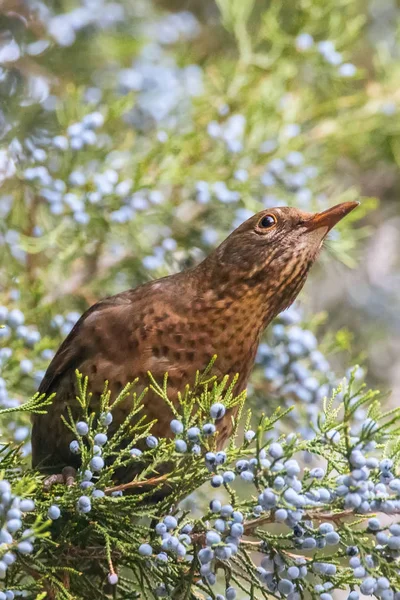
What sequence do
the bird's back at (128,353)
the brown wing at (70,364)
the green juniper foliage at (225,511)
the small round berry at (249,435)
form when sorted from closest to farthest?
the green juniper foliage at (225,511) < the small round berry at (249,435) < the bird's back at (128,353) < the brown wing at (70,364)

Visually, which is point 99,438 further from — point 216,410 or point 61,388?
point 61,388

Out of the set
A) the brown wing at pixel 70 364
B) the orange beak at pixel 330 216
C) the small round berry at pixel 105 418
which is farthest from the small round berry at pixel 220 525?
the orange beak at pixel 330 216

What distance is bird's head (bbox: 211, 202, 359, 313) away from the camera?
7.63ft

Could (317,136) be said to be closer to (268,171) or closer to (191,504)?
(268,171)

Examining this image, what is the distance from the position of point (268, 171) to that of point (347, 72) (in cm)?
52

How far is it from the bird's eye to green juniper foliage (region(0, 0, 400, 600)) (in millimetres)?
497

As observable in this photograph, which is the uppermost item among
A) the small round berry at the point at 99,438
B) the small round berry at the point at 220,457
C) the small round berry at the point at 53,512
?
the small round berry at the point at 99,438

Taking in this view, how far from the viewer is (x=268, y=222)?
241 cm

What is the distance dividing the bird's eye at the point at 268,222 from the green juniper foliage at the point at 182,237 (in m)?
0.50

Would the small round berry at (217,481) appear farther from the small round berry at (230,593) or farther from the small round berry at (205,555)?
the small round berry at (230,593)

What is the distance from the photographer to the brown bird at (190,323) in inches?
86.8

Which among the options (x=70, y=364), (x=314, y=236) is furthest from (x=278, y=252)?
(x=70, y=364)

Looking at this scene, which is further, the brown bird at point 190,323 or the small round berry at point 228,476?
the brown bird at point 190,323

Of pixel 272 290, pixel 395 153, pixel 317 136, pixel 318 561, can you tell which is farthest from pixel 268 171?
pixel 318 561
